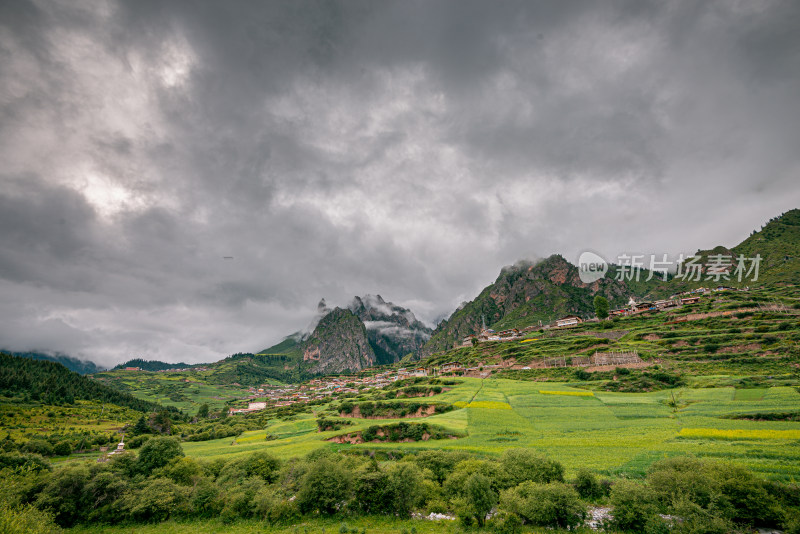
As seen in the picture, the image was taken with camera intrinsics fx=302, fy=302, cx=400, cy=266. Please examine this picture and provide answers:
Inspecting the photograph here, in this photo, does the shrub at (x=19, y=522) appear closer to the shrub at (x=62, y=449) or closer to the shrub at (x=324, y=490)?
the shrub at (x=324, y=490)

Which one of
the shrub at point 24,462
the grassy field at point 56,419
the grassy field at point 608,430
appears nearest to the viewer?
the grassy field at point 608,430

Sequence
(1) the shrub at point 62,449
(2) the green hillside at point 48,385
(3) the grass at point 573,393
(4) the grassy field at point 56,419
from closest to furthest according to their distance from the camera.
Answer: (1) the shrub at point 62,449 < (3) the grass at point 573,393 < (4) the grassy field at point 56,419 < (2) the green hillside at point 48,385

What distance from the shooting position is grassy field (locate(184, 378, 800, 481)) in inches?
1431

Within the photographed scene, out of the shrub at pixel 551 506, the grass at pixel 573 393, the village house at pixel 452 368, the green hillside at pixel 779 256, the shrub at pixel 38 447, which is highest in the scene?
the green hillside at pixel 779 256

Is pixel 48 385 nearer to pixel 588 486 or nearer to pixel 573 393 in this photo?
pixel 588 486

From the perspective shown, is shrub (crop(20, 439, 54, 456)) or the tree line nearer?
the tree line

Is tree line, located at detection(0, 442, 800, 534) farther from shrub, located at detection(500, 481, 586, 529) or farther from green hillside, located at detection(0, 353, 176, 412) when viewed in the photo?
green hillside, located at detection(0, 353, 176, 412)

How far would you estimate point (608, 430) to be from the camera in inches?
2018

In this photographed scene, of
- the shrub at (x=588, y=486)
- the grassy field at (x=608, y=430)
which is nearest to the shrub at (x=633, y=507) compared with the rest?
the shrub at (x=588, y=486)

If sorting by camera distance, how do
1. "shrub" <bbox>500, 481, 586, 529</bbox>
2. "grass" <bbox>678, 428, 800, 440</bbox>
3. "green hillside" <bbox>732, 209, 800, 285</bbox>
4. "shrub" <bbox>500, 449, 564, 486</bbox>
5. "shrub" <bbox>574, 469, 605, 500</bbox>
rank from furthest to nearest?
1. "green hillside" <bbox>732, 209, 800, 285</bbox>
2. "grass" <bbox>678, 428, 800, 440</bbox>
3. "shrub" <bbox>500, 449, 564, 486</bbox>
4. "shrub" <bbox>574, 469, 605, 500</bbox>
5. "shrub" <bbox>500, 481, 586, 529</bbox>

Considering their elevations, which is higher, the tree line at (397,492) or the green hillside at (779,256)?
the green hillside at (779,256)

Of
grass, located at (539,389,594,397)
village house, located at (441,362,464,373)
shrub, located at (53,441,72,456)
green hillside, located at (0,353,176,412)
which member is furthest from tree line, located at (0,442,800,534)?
A: green hillside, located at (0,353,176,412)

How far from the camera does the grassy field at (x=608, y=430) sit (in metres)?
36.3

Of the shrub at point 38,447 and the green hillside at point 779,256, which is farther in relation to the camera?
the green hillside at point 779,256
